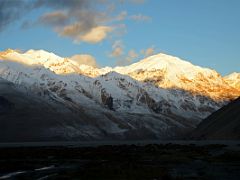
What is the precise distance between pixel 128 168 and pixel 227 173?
16582 mm

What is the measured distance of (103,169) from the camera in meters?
83.9

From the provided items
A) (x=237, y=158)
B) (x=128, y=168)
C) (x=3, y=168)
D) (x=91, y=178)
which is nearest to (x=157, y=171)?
(x=128, y=168)

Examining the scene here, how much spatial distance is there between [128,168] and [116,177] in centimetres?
1341

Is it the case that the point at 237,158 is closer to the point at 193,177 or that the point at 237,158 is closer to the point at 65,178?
the point at 193,177

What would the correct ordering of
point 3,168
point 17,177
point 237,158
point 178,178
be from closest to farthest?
1. point 178,178
2. point 17,177
3. point 3,168
4. point 237,158

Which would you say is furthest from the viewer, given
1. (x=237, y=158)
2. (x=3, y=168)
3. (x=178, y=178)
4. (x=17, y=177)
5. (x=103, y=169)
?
(x=237, y=158)

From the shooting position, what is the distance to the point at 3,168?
93.6m

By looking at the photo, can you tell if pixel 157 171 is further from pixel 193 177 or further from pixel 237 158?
pixel 237 158

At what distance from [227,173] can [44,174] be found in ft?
95.2

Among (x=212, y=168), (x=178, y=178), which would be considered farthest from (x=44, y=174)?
(x=212, y=168)

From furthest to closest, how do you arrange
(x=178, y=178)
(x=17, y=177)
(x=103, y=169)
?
1. (x=103, y=169)
2. (x=17, y=177)
3. (x=178, y=178)

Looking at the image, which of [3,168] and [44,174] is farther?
[3,168]

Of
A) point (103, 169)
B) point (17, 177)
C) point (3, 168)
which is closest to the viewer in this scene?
point (17, 177)

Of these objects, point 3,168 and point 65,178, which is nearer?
point 65,178
